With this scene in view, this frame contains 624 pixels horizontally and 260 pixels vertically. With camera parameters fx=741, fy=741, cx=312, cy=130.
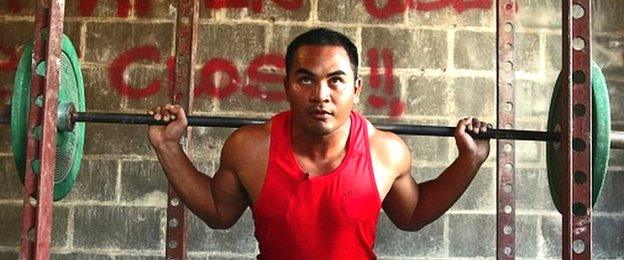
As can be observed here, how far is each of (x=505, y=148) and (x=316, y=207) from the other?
3.24 feet

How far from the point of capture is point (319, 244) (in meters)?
2.54

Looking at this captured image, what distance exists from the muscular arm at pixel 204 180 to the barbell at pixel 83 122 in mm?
60

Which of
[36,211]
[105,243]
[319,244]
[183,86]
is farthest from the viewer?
[105,243]

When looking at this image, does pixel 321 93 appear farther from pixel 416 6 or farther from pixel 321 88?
pixel 416 6

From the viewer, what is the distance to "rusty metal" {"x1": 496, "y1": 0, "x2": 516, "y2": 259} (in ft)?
9.82

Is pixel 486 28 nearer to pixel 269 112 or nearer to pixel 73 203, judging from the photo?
pixel 269 112

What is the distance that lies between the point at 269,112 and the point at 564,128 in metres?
1.93

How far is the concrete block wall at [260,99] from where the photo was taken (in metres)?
3.78

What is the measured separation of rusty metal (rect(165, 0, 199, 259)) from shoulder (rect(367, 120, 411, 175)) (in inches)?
31.8

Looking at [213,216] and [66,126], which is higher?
[66,126]

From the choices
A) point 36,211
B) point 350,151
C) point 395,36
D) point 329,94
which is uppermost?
point 395,36

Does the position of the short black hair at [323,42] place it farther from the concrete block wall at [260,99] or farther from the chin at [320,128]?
the concrete block wall at [260,99]

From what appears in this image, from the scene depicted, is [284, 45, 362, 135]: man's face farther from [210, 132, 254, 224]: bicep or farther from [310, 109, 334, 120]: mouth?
[210, 132, 254, 224]: bicep

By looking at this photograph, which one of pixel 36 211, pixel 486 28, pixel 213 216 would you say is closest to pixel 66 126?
pixel 36 211
